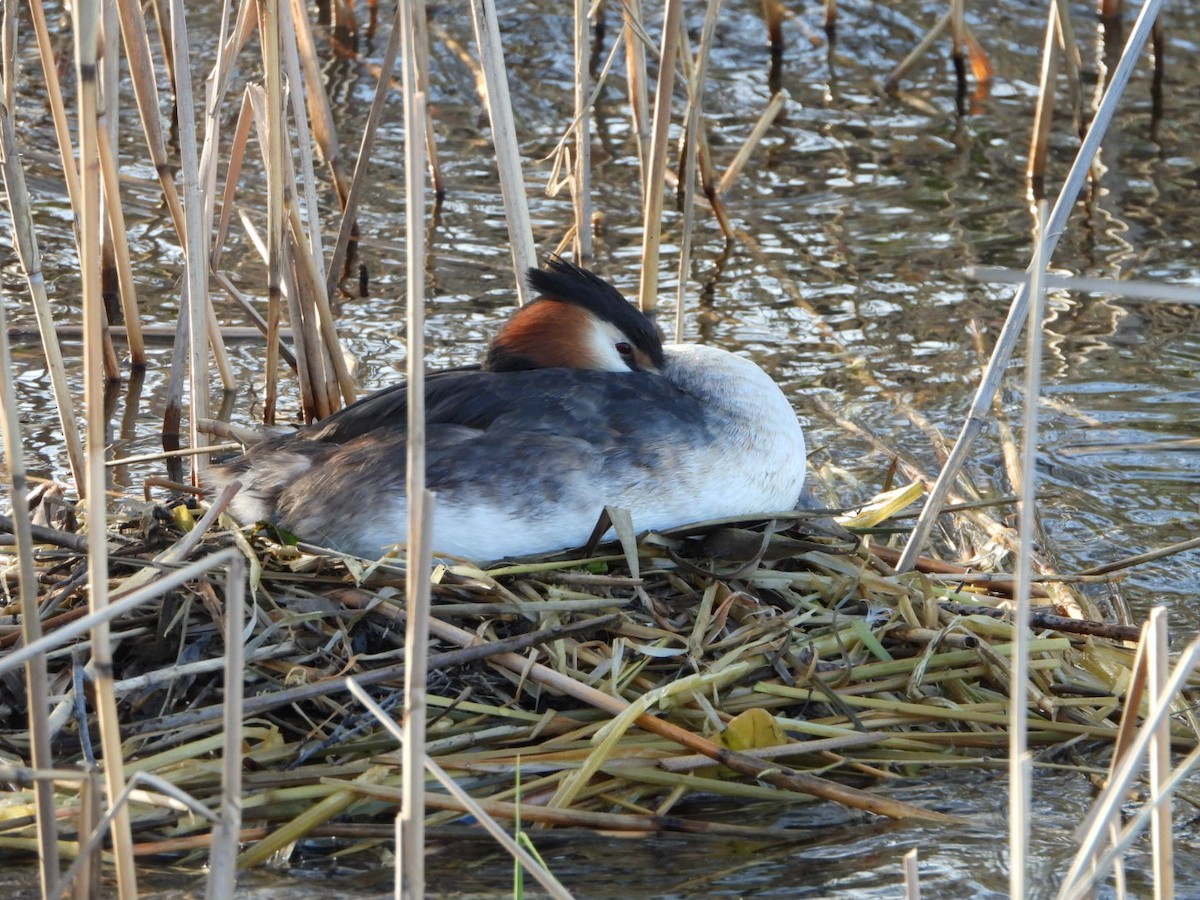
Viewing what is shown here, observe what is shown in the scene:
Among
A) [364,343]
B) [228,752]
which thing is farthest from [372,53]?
[228,752]

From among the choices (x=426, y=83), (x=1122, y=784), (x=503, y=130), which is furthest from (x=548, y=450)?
(x=426, y=83)

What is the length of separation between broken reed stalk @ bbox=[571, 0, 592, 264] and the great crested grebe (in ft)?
2.32

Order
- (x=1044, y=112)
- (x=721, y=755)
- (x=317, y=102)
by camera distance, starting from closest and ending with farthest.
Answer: (x=721, y=755) → (x=317, y=102) → (x=1044, y=112)

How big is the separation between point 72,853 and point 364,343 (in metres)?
3.45

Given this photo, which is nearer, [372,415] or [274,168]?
[372,415]

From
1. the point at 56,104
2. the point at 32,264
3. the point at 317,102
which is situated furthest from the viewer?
the point at 317,102

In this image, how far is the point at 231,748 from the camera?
2.05m

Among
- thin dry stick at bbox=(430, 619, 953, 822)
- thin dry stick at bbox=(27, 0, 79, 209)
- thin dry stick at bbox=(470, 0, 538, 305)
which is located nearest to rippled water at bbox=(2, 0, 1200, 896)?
thin dry stick at bbox=(430, 619, 953, 822)

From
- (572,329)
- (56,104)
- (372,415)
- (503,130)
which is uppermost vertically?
(56,104)

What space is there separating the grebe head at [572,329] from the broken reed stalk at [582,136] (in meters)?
0.67

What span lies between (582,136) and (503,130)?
15.8 inches

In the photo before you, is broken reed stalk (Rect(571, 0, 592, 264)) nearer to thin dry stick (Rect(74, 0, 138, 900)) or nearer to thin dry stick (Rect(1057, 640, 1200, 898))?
thin dry stick (Rect(74, 0, 138, 900))

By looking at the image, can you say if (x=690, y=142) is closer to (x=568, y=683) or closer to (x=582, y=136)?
(x=582, y=136)

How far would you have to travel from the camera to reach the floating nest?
2.98m
